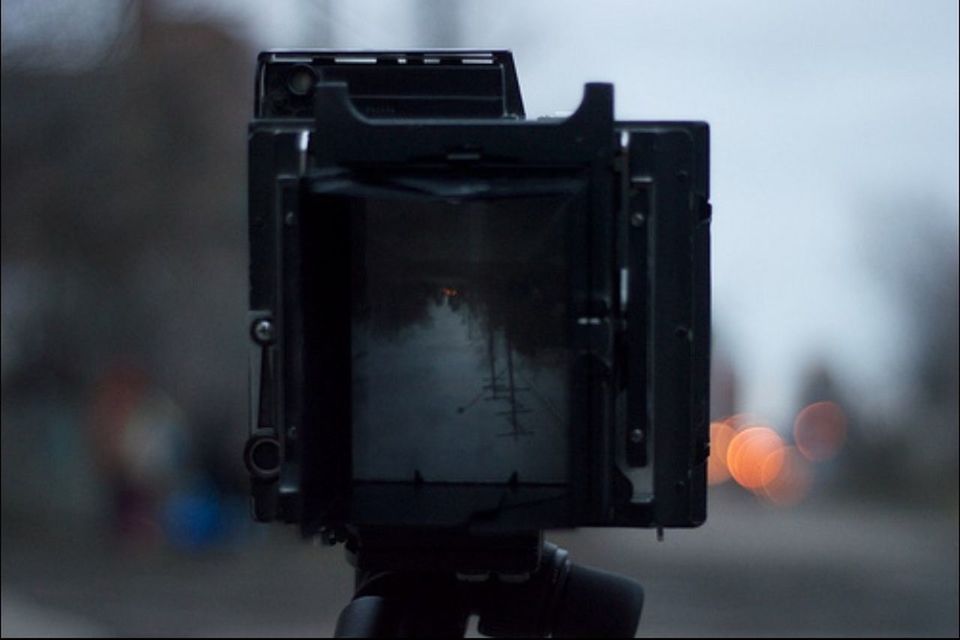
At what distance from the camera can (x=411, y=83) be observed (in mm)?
3922

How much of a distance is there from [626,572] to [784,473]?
34664 mm

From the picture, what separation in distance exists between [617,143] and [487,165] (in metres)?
0.24

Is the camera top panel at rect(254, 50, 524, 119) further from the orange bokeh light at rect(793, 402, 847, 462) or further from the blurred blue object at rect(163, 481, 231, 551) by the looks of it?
the orange bokeh light at rect(793, 402, 847, 462)

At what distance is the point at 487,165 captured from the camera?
3.43 metres

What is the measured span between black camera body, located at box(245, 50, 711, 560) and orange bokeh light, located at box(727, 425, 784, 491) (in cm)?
5341

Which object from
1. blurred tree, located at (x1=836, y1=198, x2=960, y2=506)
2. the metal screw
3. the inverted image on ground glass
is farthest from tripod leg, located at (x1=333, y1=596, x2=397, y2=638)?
blurred tree, located at (x1=836, y1=198, x2=960, y2=506)

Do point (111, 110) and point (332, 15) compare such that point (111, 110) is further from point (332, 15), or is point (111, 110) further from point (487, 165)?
point (487, 165)

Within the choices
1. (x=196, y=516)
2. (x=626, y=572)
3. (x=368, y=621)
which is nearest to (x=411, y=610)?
(x=368, y=621)

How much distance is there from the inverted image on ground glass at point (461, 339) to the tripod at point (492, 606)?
0.42 m

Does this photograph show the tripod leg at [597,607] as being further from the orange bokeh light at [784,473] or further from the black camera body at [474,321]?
the orange bokeh light at [784,473]

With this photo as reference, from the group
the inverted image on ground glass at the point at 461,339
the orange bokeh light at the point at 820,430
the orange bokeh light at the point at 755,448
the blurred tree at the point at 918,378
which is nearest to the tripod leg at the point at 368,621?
the inverted image on ground glass at the point at 461,339

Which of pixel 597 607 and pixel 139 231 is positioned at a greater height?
pixel 139 231

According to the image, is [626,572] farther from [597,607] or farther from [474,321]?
[474,321]

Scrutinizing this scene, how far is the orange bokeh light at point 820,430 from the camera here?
53.6m
